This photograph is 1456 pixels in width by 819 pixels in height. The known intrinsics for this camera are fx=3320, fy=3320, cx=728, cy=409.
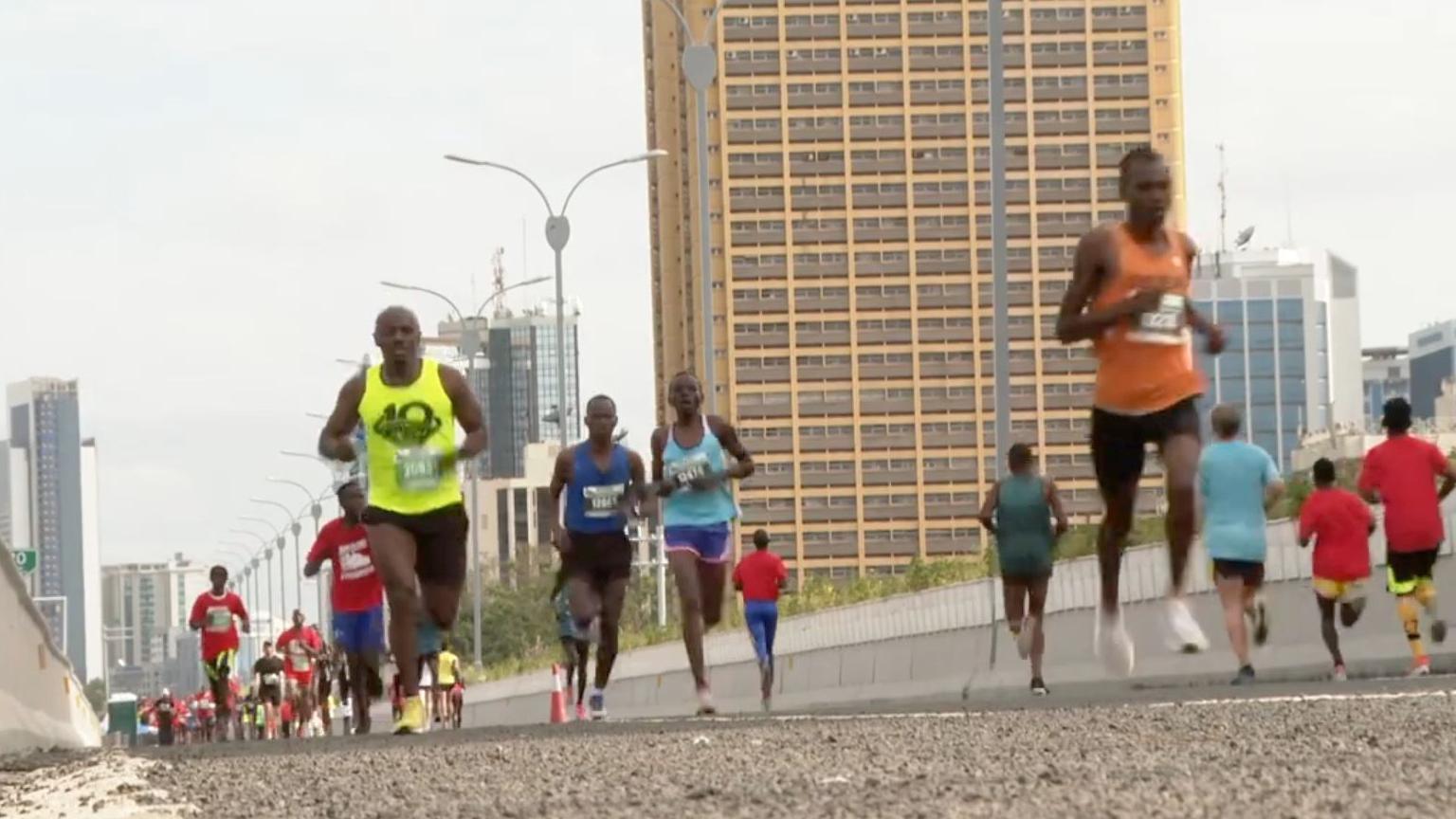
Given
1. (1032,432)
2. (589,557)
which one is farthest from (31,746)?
(1032,432)

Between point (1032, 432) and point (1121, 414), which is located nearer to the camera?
point (1121, 414)

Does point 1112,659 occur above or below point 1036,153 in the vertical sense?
below

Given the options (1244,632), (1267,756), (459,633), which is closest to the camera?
(1267,756)

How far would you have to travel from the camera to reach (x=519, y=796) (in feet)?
33.4

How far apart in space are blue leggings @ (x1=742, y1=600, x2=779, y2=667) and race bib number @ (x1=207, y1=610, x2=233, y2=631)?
5356mm

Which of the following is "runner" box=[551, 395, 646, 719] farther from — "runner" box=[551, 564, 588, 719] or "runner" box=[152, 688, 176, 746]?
"runner" box=[152, 688, 176, 746]

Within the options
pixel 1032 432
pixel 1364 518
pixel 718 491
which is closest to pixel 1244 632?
pixel 1364 518

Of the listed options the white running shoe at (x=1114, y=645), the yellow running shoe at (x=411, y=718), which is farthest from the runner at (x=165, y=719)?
the white running shoe at (x=1114, y=645)

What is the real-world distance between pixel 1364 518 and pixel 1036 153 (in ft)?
575

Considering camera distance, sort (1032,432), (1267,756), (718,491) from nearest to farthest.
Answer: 1. (1267,756)
2. (718,491)
3. (1032,432)

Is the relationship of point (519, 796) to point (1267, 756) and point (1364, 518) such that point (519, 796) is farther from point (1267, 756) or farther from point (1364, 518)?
point (1364, 518)

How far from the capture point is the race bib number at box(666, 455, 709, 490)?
18.0 m

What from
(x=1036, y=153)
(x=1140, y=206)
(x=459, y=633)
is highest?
(x=1036, y=153)

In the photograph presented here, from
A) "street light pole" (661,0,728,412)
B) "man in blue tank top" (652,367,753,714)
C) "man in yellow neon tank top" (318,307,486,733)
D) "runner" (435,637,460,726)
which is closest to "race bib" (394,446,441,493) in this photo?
"man in yellow neon tank top" (318,307,486,733)
